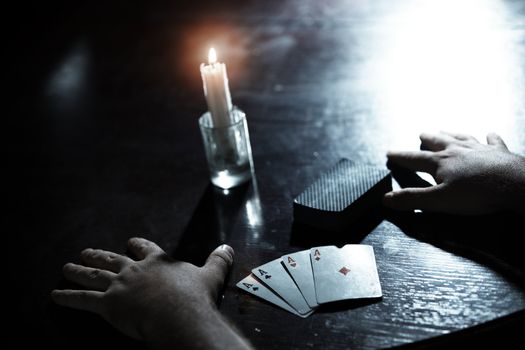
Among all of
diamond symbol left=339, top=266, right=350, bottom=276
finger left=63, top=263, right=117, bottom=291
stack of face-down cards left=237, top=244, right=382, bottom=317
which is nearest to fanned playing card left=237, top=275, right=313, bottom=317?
stack of face-down cards left=237, top=244, right=382, bottom=317

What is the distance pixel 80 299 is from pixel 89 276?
0.05m

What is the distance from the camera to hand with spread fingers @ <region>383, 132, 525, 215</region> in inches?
42.4

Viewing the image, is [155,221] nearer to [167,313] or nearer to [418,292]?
[167,313]

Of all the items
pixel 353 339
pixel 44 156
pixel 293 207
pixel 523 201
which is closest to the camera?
pixel 353 339

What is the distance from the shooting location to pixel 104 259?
1076 millimetres

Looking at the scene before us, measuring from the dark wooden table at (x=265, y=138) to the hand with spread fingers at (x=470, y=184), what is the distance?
3cm

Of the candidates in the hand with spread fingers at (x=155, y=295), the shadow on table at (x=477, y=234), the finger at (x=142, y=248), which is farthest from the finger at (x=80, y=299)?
the shadow on table at (x=477, y=234)

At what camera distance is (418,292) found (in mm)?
Answer: 964

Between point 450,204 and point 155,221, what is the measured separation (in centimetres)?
57

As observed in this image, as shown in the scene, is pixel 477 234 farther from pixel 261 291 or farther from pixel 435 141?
pixel 261 291

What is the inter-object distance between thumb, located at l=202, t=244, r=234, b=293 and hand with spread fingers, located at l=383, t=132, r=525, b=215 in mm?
314

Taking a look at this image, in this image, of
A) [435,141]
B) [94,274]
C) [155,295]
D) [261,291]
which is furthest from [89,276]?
[435,141]

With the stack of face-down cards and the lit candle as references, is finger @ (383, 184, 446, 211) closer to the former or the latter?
the stack of face-down cards

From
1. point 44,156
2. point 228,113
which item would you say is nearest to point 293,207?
point 228,113
